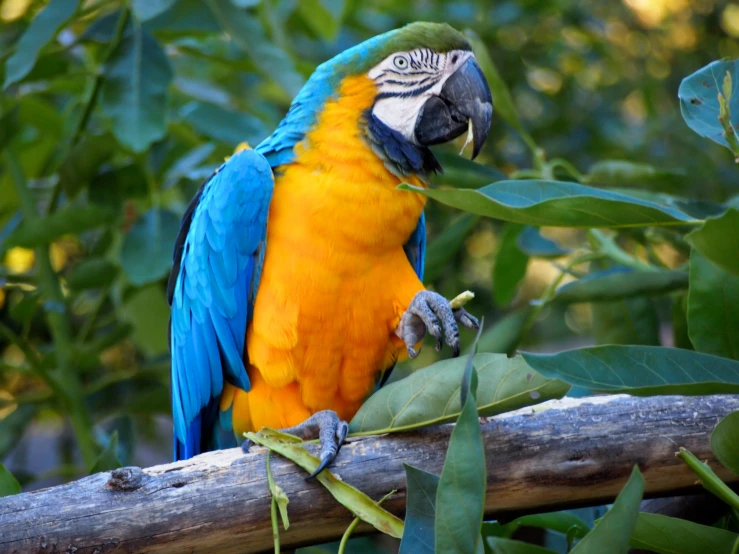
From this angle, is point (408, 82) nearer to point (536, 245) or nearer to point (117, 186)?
point (536, 245)

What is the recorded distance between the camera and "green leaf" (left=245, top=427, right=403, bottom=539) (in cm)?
102

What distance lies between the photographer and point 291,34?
3127 millimetres

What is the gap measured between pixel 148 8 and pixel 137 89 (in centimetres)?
20

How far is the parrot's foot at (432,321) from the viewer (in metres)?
1.31

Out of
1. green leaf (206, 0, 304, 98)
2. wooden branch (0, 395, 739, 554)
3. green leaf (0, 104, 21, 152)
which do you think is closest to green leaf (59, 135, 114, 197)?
green leaf (0, 104, 21, 152)

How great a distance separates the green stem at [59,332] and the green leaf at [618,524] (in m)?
1.46

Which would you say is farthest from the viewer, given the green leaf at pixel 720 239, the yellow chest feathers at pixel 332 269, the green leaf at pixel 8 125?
the green leaf at pixel 8 125

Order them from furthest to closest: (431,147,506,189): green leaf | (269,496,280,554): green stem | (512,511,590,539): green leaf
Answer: (431,147,506,189): green leaf
(512,511,590,539): green leaf
(269,496,280,554): green stem

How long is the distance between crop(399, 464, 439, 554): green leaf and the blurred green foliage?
336 millimetres

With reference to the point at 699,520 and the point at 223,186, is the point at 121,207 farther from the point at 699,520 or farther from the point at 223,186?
the point at 699,520

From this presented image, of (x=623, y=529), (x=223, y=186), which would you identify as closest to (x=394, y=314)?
(x=223, y=186)

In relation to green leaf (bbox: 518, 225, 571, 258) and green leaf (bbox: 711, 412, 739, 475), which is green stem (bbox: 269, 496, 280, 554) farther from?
green leaf (bbox: 518, 225, 571, 258)

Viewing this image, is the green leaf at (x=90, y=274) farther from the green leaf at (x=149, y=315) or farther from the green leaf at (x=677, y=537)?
the green leaf at (x=677, y=537)

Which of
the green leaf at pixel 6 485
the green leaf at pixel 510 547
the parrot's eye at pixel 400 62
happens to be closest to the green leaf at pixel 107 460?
the green leaf at pixel 6 485
